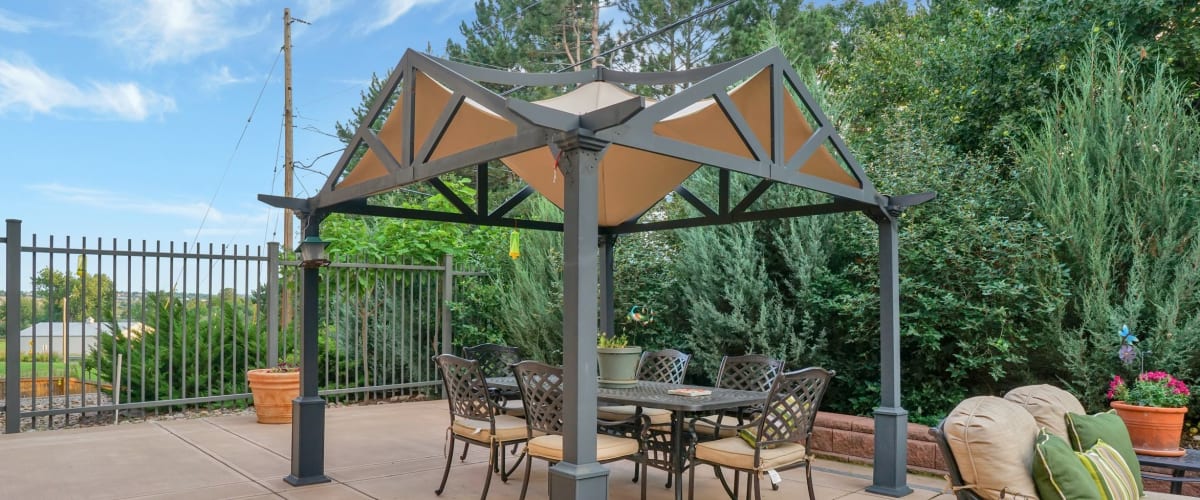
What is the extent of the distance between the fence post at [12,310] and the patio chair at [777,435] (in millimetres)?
5460

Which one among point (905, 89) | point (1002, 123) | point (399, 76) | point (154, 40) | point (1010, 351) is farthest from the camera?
point (154, 40)

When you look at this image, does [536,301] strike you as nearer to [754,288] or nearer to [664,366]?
[754,288]

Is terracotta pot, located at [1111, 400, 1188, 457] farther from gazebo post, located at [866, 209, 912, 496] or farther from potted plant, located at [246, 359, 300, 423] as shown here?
potted plant, located at [246, 359, 300, 423]

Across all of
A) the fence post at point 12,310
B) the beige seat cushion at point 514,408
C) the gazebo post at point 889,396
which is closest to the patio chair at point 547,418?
the beige seat cushion at point 514,408

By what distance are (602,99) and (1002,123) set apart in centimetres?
446

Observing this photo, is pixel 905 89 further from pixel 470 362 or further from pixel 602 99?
pixel 470 362

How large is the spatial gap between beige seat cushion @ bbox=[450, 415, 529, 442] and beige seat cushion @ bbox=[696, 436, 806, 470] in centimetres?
102

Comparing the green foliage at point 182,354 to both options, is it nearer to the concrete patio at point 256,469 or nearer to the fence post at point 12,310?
the concrete patio at point 256,469

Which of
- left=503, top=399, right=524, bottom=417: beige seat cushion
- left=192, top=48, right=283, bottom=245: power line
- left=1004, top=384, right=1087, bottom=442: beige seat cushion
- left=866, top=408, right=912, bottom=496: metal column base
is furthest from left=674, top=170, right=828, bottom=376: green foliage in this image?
left=192, top=48, right=283, bottom=245: power line

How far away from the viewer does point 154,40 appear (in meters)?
15.7

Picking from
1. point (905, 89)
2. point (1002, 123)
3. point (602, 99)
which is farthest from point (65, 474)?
point (905, 89)

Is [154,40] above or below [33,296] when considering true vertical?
above

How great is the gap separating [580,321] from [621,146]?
1.54m

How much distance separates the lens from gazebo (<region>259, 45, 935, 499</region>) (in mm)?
2918
